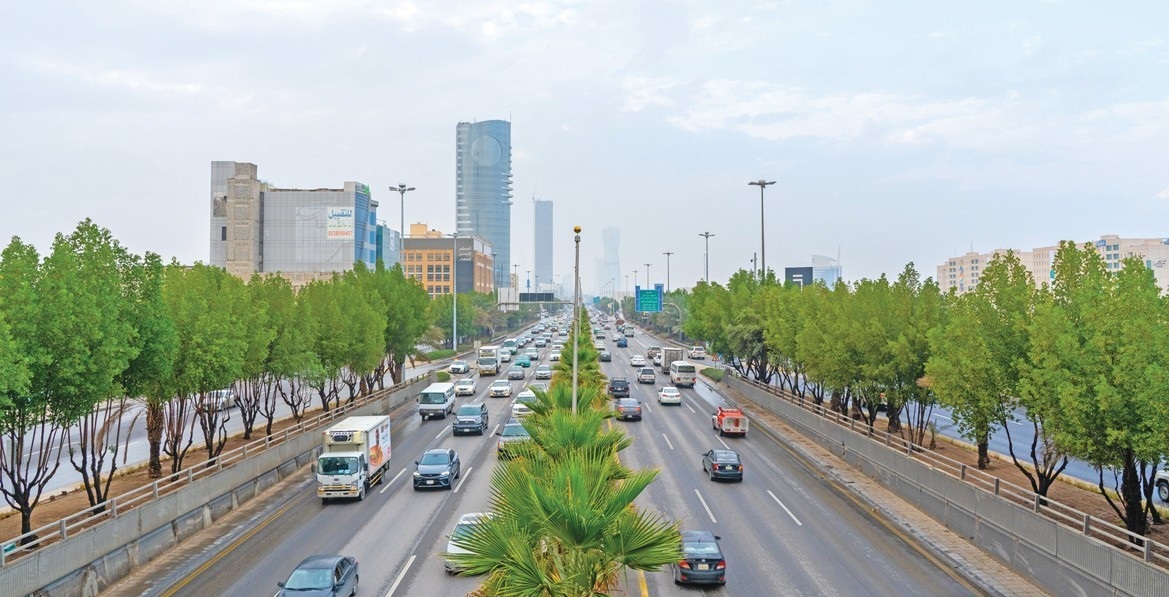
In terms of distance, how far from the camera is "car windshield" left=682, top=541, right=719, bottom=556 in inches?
805

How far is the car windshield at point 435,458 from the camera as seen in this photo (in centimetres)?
3244

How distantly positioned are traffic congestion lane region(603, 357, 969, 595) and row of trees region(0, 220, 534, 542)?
1721cm

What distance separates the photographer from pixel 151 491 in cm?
2875

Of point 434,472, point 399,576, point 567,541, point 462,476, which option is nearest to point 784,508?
point 434,472

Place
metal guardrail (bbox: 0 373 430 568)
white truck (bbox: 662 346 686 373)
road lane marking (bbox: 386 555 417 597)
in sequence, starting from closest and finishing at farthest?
1. metal guardrail (bbox: 0 373 430 568)
2. road lane marking (bbox: 386 555 417 597)
3. white truck (bbox: 662 346 686 373)

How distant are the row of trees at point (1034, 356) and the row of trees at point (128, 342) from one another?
27.3 meters

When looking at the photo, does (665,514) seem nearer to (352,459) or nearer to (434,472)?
(434,472)

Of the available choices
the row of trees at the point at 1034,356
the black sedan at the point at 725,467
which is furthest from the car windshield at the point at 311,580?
the row of trees at the point at 1034,356

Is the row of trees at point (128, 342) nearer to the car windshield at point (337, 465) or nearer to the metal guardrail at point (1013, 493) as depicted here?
the car windshield at point (337, 465)

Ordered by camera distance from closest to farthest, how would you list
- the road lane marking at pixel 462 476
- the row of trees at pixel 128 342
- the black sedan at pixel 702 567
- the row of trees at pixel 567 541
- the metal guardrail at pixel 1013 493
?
1. the row of trees at pixel 567 541
2. the metal guardrail at pixel 1013 493
3. the black sedan at pixel 702 567
4. the row of trees at pixel 128 342
5. the road lane marking at pixel 462 476

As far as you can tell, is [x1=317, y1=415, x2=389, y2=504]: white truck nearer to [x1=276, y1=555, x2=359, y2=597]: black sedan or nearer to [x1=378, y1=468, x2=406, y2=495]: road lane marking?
[x1=378, y1=468, x2=406, y2=495]: road lane marking

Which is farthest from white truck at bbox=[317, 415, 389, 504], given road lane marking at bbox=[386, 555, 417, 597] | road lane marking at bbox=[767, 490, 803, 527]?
road lane marking at bbox=[767, 490, 803, 527]

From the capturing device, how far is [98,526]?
20828mm

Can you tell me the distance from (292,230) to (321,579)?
140 metres
